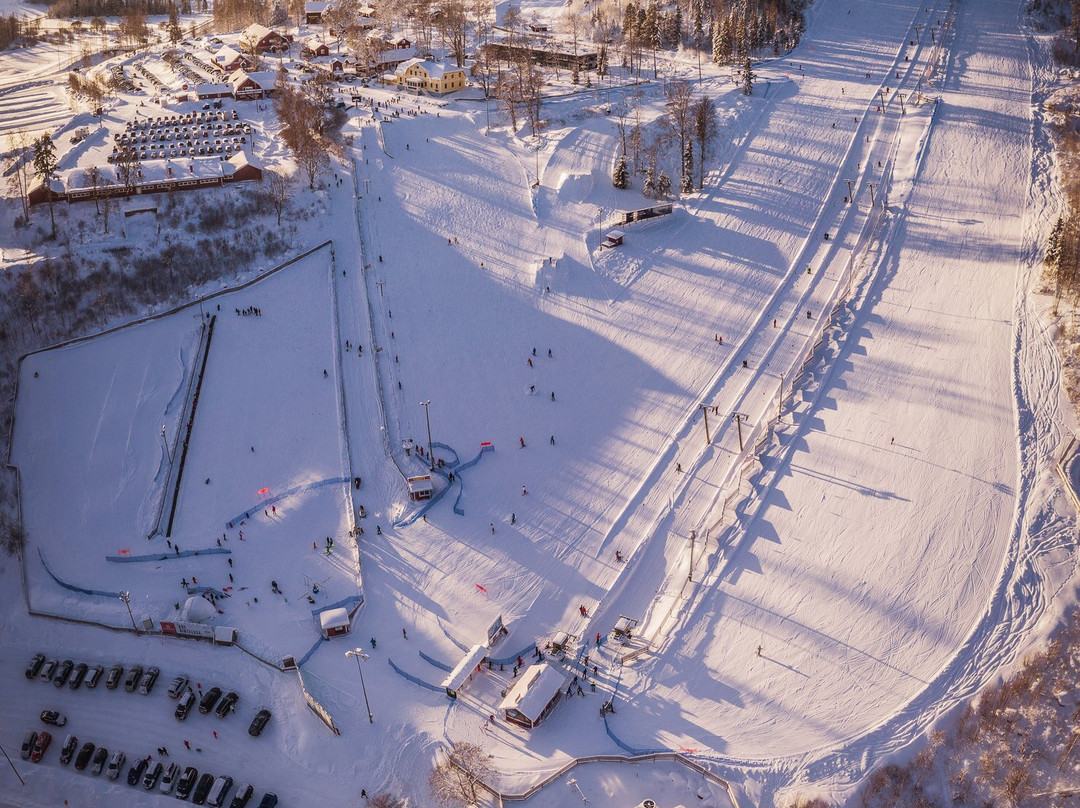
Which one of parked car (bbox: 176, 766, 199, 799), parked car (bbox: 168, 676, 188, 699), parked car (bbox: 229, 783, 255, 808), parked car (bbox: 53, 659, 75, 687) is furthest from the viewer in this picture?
parked car (bbox: 53, 659, 75, 687)

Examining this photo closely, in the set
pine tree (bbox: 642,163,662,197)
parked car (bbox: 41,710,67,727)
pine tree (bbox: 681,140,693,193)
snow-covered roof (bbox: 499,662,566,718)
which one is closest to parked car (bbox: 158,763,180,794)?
parked car (bbox: 41,710,67,727)

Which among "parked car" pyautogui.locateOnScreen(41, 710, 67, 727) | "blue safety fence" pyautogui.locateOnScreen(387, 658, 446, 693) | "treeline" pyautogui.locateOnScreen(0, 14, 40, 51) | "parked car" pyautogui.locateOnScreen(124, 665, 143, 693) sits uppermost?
"treeline" pyautogui.locateOnScreen(0, 14, 40, 51)

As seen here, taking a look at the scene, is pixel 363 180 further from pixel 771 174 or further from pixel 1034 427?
pixel 1034 427

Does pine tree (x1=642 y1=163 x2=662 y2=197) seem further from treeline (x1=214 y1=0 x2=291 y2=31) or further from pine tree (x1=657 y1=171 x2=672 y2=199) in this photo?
treeline (x1=214 y1=0 x2=291 y2=31)

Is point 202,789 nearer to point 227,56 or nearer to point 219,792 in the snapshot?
point 219,792

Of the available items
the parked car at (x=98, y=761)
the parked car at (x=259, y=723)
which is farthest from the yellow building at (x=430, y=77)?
the parked car at (x=98, y=761)

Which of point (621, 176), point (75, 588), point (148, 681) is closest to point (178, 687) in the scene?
point (148, 681)

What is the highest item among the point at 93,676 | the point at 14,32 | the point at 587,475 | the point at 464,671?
the point at 14,32
